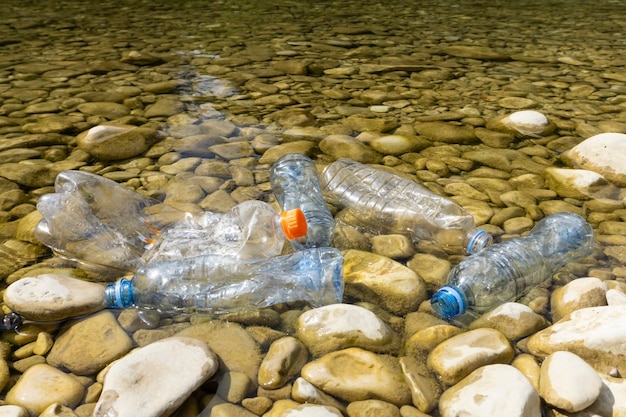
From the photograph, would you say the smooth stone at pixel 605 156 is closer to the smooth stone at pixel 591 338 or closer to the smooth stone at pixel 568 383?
the smooth stone at pixel 591 338

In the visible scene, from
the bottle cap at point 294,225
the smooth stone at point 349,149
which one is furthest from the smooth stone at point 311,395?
the smooth stone at point 349,149

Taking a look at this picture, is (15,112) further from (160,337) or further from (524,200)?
(524,200)

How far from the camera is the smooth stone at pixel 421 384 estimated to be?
143 cm

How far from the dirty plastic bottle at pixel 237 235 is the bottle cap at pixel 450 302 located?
47 centimetres

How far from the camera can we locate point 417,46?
5.36 m

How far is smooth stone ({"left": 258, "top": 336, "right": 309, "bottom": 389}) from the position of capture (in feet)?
4.90

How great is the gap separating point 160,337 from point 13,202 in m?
1.13

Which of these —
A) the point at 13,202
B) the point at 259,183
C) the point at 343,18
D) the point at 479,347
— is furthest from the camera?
the point at 343,18

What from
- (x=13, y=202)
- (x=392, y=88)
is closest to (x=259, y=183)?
(x=13, y=202)

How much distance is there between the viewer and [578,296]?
173 cm

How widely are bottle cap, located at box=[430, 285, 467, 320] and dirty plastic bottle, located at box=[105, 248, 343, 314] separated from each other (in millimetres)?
293

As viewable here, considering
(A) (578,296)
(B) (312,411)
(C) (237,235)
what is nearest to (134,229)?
(C) (237,235)

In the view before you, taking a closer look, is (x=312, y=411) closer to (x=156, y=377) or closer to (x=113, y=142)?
(x=156, y=377)

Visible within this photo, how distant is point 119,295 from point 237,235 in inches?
18.6
